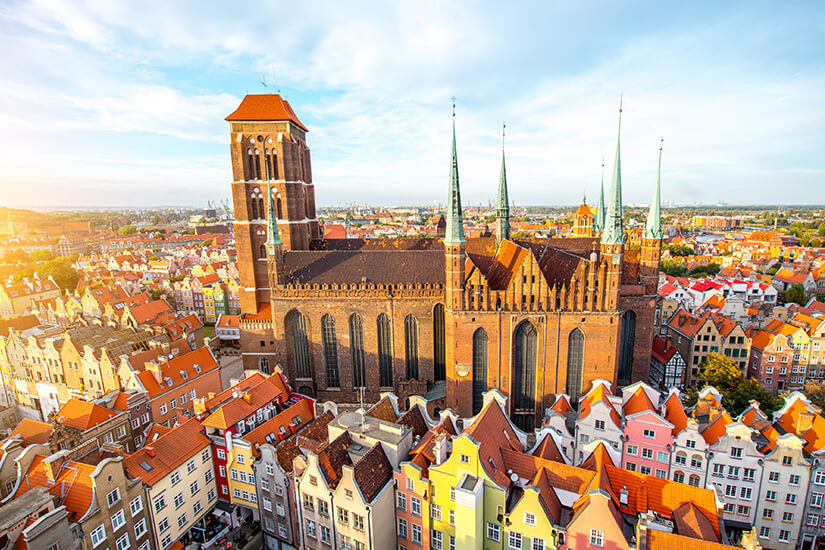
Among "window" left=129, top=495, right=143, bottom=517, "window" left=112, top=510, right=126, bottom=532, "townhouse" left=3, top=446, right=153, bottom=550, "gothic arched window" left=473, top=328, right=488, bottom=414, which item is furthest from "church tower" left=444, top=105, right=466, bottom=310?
"window" left=112, top=510, right=126, bottom=532

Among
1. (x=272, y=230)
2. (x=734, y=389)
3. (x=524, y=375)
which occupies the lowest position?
(x=734, y=389)

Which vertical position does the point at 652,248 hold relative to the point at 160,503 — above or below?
above

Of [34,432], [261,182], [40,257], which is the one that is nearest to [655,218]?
[261,182]

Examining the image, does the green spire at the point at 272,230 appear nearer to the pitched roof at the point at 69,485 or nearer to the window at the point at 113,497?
the pitched roof at the point at 69,485

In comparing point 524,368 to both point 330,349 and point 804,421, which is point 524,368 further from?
point 330,349

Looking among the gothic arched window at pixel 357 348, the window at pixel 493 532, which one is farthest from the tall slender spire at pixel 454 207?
the window at pixel 493 532

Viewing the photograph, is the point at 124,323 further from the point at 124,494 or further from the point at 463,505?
A: the point at 463,505

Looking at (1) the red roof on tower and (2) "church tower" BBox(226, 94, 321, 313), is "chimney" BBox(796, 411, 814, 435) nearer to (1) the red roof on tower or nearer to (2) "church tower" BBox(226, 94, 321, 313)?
(2) "church tower" BBox(226, 94, 321, 313)

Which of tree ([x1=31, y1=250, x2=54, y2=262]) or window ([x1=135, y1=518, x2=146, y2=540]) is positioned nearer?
window ([x1=135, y1=518, x2=146, y2=540])
